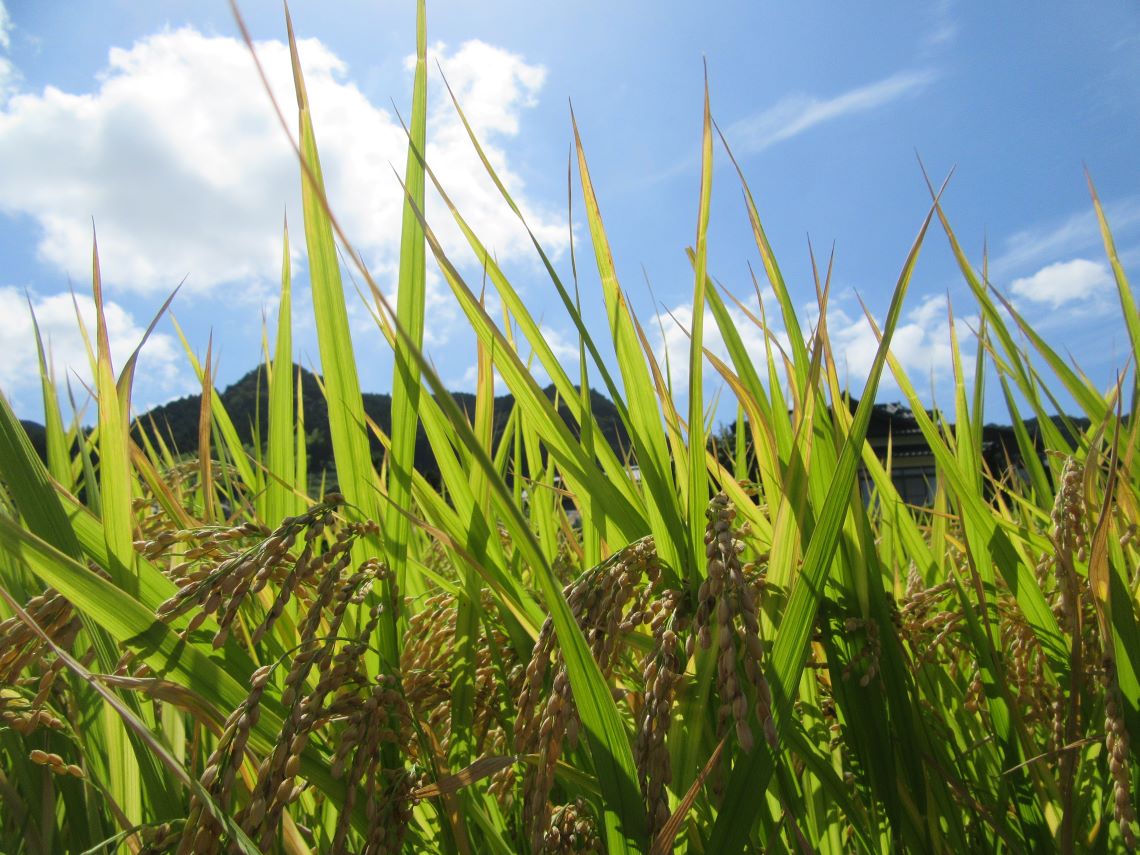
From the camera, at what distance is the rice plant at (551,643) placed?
71 cm

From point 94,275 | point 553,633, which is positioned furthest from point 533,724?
point 94,275

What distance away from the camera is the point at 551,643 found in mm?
755

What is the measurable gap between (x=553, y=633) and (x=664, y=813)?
20 centimetres

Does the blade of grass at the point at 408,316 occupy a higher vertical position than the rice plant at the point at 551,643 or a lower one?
higher

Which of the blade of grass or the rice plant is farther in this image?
the blade of grass

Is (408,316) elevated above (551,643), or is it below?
above

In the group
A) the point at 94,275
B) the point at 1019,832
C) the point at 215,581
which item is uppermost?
the point at 94,275

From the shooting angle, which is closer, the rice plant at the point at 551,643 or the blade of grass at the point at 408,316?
the rice plant at the point at 551,643

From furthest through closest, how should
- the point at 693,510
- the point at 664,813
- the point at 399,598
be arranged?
1. the point at 399,598
2. the point at 693,510
3. the point at 664,813

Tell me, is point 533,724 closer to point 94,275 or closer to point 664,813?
point 664,813

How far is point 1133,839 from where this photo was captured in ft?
2.77

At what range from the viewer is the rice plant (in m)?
0.71

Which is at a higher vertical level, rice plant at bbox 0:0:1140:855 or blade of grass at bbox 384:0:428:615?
blade of grass at bbox 384:0:428:615

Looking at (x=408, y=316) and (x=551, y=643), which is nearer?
(x=551, y=643)
